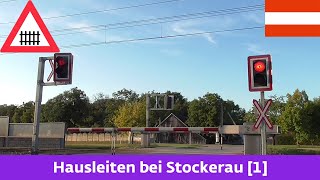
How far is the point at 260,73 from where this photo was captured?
11938 millimetres

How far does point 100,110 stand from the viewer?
4906 inches

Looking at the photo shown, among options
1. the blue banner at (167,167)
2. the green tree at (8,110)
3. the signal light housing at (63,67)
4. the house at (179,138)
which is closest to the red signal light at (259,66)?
the blue banner at (167,167)

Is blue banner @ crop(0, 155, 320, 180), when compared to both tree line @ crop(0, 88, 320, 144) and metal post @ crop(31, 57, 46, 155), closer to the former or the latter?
metal post @ crop(31, 57, 46, 155)

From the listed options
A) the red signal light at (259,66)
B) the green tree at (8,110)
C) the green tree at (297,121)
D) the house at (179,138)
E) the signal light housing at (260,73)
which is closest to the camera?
the signal light housing at (260,73)

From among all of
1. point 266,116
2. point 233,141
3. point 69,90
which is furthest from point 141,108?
point 266,116

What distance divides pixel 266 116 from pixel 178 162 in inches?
191

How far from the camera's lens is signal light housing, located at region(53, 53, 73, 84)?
16.2 m

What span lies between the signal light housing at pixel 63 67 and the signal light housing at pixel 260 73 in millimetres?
7147

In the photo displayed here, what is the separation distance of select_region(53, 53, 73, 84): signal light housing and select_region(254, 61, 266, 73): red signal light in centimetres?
723

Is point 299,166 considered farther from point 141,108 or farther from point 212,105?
point 212,105

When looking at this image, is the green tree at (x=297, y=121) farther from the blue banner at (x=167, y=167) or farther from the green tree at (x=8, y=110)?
the green tree at (x=8, y=110)

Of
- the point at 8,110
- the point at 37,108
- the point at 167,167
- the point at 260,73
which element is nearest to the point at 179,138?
the point at 37,108

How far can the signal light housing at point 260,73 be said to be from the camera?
38.8 ft

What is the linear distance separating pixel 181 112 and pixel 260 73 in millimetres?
102232
